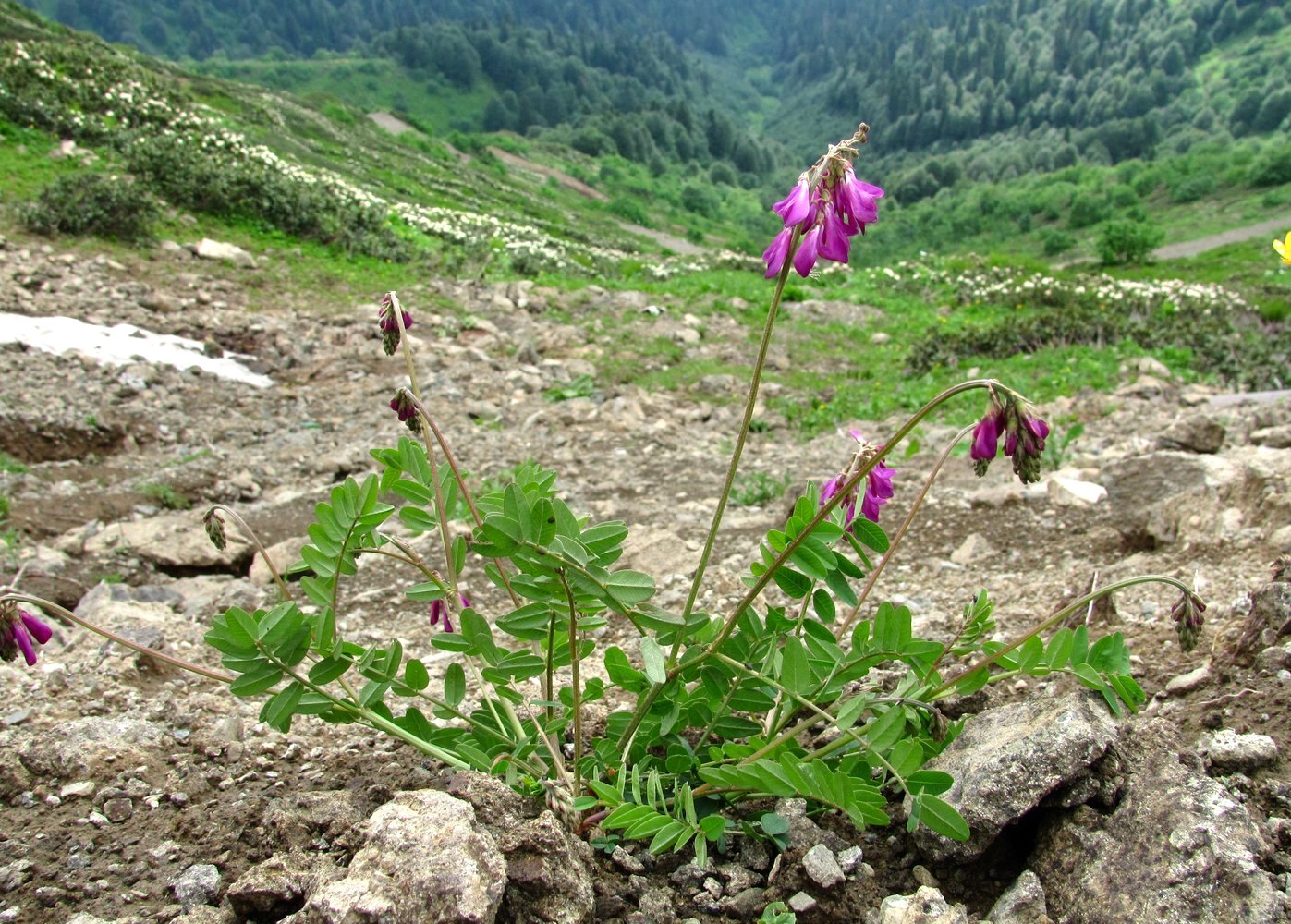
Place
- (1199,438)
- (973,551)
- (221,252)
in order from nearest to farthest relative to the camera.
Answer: (973,551) < (1199,438) < (221,252)

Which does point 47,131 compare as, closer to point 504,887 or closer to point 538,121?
point 504,887

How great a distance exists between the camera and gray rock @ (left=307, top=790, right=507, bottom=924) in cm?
139

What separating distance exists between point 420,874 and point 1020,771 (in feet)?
3.69

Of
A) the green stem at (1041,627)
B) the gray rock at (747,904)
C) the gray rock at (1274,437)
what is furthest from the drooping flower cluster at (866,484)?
the gray rock at (1274,437)

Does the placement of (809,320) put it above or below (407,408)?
below

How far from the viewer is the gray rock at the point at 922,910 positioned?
151 cm

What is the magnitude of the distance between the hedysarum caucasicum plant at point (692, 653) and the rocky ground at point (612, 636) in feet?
0.43

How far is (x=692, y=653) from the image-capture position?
1.90 m

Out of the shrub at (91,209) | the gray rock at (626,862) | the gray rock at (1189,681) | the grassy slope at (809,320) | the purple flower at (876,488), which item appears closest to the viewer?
the gray rock at (626,862)

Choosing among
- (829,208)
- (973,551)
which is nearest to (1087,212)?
(973,551)

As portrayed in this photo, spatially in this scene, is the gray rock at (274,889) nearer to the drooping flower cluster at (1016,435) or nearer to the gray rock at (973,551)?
the drooping flower cluster at (1016,435)

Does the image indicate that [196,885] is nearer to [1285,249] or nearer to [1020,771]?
[1020,771]

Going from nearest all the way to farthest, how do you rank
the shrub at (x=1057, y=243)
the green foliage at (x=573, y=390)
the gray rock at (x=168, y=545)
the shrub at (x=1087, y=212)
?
the gray rock at (x=168, y=545)
the green foliage at (x=573, y=390)
the shrub at (x=1057, y=243)
the shrub at (x=1087, y=212)

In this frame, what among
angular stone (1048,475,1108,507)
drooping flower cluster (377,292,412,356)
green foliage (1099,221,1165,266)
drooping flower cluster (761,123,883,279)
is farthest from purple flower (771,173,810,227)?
green foliage (1099,221,1165,266)
